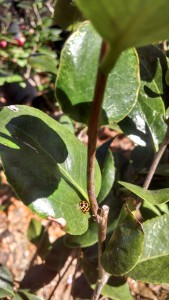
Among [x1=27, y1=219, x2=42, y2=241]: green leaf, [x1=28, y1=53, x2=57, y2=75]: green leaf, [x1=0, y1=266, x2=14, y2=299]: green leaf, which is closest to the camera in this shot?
[x1=0, y1=266, x2=14, y2=299]: green leaf


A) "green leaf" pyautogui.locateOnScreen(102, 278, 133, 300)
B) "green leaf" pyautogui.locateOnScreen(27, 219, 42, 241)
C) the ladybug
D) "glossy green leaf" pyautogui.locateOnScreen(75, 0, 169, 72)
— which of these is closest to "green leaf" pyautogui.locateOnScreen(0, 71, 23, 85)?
"green leaf" pyautogui.locateOnScreen(27, 219, 42, 241)

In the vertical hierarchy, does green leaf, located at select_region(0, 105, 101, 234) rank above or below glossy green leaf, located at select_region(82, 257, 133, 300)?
above

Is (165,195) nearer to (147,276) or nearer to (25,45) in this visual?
(147,276)

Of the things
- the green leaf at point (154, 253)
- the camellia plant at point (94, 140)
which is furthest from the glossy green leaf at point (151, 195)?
the green leaf at point (154, 253)

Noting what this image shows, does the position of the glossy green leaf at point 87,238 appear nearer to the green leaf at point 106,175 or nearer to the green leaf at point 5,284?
the green leaf at point 106,175

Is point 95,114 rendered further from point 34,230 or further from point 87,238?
point 34,230

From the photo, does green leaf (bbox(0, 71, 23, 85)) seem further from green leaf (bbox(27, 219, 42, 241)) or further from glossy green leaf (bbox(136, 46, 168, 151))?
glossy green leaf (bbox(136, 46, 168, 151))

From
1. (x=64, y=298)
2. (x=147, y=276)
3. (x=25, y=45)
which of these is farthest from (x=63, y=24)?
(x=25, y=45)
